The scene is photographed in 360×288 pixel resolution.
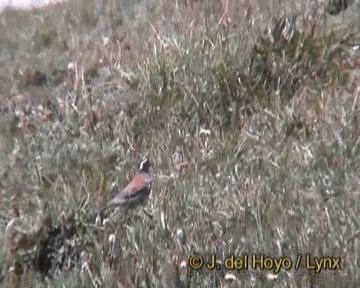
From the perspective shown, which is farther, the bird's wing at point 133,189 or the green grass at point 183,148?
the bird's wing at point 133,189

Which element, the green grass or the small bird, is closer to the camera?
the green grass

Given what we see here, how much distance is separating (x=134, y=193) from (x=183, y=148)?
100 cm

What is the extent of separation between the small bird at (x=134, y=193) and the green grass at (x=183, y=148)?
0.19 feet

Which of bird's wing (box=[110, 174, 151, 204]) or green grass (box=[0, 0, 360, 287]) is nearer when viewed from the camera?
green grass (box=[0, 0, 360, 287])

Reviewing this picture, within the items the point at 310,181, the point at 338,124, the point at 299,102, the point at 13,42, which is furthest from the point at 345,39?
the point at 13,42

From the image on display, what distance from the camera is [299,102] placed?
6770mm

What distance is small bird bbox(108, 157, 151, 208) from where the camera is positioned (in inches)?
225

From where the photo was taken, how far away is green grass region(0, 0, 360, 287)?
504cm

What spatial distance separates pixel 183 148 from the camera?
6.69 meters

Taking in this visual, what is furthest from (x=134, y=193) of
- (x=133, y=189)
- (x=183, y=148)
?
(x=183, y=148)

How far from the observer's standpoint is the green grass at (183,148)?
5.04m

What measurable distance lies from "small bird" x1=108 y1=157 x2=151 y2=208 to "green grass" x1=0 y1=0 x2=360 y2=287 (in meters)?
0.06

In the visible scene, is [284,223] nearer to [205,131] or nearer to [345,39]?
[205,131]

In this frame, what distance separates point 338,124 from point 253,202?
0.95 metres
